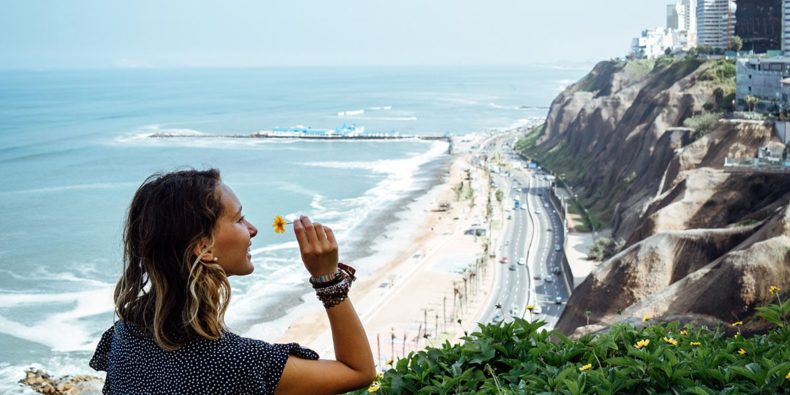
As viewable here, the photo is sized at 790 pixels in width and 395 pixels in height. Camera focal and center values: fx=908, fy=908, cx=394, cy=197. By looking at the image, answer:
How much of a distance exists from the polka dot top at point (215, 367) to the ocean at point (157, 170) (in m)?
0.90

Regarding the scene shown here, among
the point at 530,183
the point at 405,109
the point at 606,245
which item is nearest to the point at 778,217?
the point at 606,245

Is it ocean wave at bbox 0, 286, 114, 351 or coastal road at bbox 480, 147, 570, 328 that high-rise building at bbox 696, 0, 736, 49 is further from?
ocean wave at bbox 0, 286, 114, 351

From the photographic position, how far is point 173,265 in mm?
3098

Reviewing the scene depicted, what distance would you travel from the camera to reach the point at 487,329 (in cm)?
646

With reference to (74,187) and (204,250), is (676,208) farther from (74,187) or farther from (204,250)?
(74,187)

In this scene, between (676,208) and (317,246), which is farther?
(676,208)

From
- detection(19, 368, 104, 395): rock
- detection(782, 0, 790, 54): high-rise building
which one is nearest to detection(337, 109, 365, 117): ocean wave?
detection(782, 0, 790, 54): high-rise building

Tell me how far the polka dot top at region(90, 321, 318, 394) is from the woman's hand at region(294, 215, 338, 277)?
11.5 inches

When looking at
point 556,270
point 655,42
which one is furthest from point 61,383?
point 655,42

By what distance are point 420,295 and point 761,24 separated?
1858 inches

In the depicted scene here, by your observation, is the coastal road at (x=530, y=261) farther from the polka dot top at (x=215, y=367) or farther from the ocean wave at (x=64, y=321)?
the polka dot top at (x=215, y=367)

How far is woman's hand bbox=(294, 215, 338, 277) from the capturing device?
10.2 feet

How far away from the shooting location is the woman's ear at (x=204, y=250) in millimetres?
3075

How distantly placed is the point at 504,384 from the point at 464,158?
307ft
